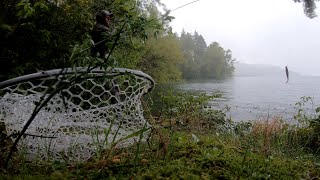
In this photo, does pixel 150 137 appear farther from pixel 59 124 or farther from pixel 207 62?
pixel 207 62

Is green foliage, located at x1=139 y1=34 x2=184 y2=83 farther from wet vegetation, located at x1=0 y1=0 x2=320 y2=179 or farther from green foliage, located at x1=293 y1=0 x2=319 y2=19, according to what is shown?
green foliage, located at x1=293 y1=0 x2=319 y2=19

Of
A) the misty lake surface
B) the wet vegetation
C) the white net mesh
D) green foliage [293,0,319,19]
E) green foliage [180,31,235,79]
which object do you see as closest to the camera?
the wet vegetation

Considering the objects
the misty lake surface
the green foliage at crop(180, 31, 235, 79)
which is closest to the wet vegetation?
the misty lake surface

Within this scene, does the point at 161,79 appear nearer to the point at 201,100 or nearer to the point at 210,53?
the point at 201,100

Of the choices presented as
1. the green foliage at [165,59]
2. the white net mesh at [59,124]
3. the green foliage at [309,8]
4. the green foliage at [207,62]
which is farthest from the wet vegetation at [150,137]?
the green foliage at [207,62]

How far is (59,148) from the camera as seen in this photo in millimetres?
2848

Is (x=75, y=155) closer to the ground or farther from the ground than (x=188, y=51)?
closer to the ground

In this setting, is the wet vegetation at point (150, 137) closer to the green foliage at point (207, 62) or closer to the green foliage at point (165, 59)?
the green foliage at point (165, 59)

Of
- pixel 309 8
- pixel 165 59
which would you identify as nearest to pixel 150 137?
pixel 309 8

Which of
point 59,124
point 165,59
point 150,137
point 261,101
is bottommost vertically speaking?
point 261,101

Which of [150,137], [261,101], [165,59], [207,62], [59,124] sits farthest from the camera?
[207,62]

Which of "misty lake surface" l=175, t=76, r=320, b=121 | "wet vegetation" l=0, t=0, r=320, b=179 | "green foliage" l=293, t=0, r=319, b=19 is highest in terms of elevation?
"green foliage" l=293, t=0, r=319, b=19

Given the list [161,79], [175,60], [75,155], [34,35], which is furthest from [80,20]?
[175,60]

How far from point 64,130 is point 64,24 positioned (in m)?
3.46
